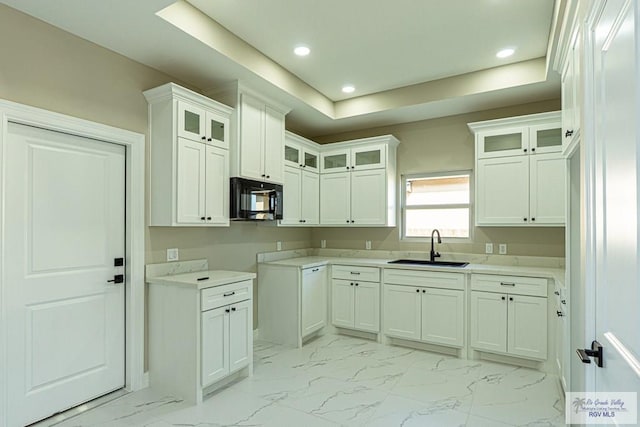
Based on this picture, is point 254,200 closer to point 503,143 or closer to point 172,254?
point 172,254

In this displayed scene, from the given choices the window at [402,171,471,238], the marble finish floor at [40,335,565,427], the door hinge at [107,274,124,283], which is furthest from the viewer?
the window at [402,171,471,238]

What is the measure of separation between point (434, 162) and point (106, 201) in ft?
12.0

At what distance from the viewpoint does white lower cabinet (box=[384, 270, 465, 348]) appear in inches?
142

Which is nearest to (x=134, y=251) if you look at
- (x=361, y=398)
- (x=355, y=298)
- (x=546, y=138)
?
(x=361, y=398)

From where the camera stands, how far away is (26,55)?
2.29m

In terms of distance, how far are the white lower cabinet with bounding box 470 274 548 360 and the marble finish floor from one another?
0.21m

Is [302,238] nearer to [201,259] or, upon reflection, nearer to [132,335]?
[201,259]

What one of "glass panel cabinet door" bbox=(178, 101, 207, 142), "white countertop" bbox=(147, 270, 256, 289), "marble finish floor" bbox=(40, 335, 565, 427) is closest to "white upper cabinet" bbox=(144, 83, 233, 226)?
"glass panel cabinet door" bbox=(178, 101, 207, 142)

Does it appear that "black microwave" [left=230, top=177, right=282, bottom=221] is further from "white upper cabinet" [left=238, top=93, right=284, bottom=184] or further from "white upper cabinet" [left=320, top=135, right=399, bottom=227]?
"white upper cabinet" [left=320, top=135, right=399, bottom=227]

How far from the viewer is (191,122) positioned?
2.99m

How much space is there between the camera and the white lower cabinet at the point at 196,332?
2.66 m

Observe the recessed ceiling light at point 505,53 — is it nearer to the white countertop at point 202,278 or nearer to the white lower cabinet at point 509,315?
the white lower cabinet at point 509,315

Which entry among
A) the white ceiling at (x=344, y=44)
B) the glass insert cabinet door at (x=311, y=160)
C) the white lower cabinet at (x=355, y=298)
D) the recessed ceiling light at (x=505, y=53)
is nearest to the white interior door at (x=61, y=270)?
the white ceiling at (x=344, y=44)

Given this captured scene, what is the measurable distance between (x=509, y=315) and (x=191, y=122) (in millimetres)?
3507
